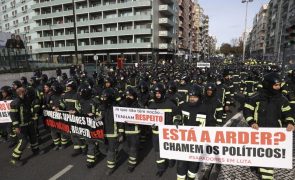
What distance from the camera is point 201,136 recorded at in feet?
16.2

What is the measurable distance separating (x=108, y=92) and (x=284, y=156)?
4.05 m

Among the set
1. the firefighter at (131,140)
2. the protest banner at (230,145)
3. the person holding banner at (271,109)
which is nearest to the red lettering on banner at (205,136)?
the protest banner at (230,145)

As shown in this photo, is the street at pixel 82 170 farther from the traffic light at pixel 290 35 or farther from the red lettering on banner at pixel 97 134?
the traffic light at pixel 290 35

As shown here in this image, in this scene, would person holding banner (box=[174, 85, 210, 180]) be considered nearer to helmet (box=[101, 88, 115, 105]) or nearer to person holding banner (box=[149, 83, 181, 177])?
person holding banner (box=[149, 83, 181, 177])

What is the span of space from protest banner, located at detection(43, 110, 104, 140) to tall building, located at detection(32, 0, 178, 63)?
148 feet

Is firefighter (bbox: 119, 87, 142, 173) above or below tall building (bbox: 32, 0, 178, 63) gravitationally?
below

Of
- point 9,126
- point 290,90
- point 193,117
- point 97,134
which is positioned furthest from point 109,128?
point 290,90

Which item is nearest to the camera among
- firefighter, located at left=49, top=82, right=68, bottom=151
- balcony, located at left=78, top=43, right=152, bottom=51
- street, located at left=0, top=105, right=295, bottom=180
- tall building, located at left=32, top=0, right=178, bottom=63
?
street, located at left=0, top=105, right=295, bottom=180

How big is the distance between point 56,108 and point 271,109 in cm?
590

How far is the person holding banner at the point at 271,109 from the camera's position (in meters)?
4.61

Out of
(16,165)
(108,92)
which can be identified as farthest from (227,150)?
(16,165)

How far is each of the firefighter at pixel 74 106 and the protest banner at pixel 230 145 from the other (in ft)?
9.81

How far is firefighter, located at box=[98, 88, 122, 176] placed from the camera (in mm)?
6062

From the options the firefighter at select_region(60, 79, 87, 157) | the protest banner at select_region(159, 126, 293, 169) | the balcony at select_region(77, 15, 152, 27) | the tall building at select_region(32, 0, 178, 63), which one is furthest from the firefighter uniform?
the balcony at select_region(77, 15, 152, 27)
